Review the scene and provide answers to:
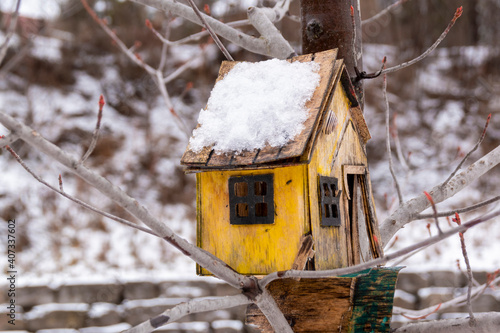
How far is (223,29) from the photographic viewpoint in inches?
65.6

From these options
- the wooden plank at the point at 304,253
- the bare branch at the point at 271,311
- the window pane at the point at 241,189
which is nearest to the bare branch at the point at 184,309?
the bare branch at the point at 271,311

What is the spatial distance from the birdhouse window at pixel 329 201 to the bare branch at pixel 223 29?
482mm

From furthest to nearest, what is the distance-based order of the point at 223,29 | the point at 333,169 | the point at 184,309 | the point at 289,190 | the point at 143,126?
the point at 143,126
the point at 223,29
the point at 333,169
the point at 289,190
the point at 184,309

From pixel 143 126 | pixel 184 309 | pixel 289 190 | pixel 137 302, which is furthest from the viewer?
pixel 143 126

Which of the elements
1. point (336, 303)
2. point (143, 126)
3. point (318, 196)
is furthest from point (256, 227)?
point (143, 126)

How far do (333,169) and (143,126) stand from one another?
24.1 ft

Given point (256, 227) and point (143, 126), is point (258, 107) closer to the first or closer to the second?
point (256, 227)

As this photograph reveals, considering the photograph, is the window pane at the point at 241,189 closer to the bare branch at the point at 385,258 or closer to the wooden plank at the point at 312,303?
the wooden plank at the point at 312,303

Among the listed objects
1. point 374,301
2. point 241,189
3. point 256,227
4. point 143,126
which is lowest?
point 374,301

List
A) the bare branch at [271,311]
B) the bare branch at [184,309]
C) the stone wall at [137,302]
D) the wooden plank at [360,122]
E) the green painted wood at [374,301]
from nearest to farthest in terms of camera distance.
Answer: the bare branch at [184,309] < the bare branch at [271,311] < the green painted wood at [374,301] < the wooden plank at [360,122] < the stone wall at [137,302]

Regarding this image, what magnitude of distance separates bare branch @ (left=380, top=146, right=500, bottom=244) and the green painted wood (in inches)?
7.8

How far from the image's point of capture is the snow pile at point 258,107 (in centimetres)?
136

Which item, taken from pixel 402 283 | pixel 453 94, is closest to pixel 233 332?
pixel 402 283

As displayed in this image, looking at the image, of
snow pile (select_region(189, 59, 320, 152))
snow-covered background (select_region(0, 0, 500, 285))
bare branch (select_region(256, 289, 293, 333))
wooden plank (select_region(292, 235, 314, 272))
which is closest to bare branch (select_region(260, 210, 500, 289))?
bare branch (select_region(256, 289, 293, 333))
